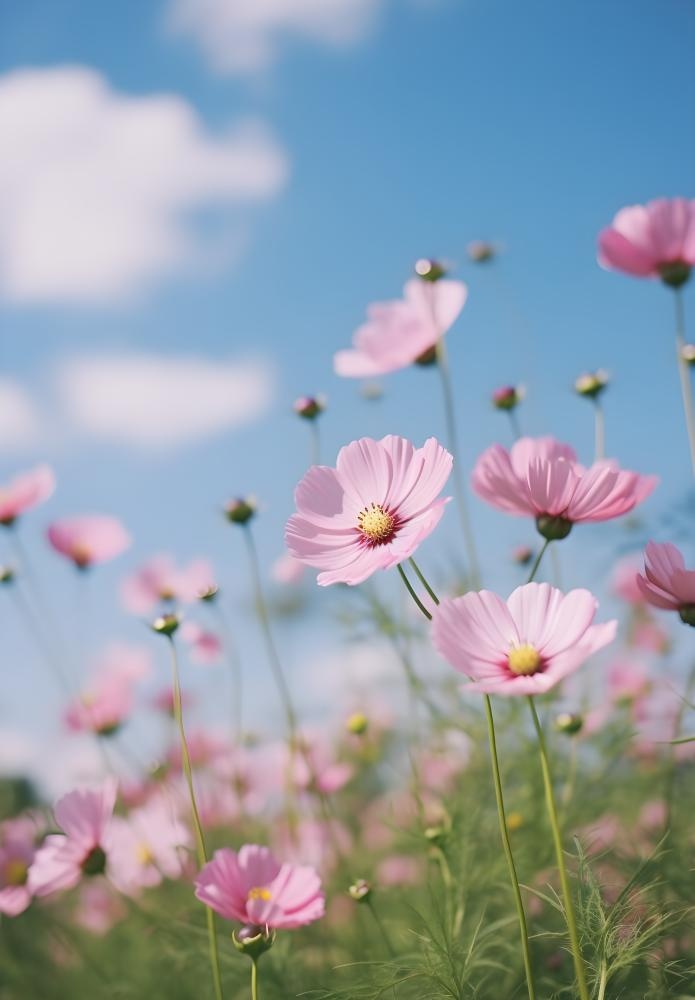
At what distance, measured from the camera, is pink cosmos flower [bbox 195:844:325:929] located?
25.1 inches

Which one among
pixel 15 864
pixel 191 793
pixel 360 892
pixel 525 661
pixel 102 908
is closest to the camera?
pixel 525 661

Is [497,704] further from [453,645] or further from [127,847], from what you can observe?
[453,645]

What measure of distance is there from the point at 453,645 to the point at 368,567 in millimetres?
97

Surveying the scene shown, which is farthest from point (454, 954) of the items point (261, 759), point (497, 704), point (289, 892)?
point (261, 759)

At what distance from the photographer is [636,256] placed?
35.2 inches

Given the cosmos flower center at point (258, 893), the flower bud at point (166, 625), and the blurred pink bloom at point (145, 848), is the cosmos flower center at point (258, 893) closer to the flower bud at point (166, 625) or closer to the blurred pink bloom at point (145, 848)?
the flower bud at point (166, 625)

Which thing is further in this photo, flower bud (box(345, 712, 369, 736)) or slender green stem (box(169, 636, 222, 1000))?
flower bud (box(345, 712, 369, 736))

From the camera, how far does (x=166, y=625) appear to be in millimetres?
774

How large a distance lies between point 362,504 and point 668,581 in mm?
218

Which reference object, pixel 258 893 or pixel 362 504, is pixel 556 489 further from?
pixel 258 893

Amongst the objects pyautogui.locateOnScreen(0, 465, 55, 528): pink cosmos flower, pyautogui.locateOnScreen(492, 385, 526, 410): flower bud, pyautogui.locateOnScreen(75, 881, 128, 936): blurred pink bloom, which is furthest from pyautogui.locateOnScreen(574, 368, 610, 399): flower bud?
pyautogui.locateOnScreen(75, 881, 128, 936): blurred pink bloom

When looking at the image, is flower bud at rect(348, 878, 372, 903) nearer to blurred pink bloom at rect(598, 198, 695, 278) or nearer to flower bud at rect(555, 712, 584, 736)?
flower bud at rect(555, 712, 584, 736)

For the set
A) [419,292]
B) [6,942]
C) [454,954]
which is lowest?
[6,942]

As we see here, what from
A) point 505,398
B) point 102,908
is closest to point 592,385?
point 505,398
